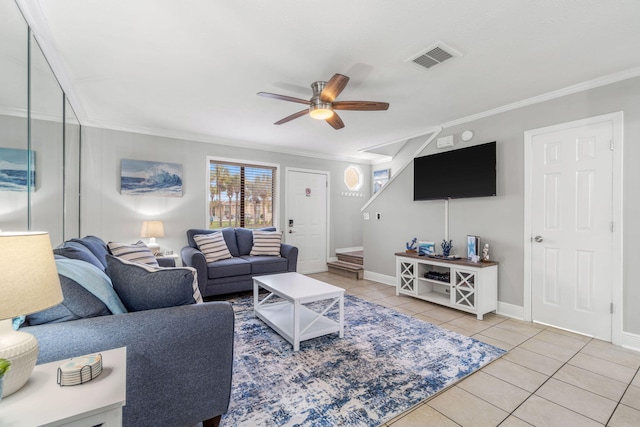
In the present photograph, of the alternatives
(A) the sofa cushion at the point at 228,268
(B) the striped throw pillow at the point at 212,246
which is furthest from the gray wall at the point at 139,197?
(A) the sofa cushion at the point at 228,268

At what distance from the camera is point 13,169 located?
66.7 inches

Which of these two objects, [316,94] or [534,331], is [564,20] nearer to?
[316,94]

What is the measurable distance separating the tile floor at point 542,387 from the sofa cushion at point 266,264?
7.96 feet

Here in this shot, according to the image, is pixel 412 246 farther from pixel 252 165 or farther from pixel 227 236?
pixel 252 165

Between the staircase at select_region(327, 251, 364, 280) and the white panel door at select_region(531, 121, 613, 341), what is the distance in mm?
2622

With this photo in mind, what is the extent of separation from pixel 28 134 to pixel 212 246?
Answer: 98.1 inches

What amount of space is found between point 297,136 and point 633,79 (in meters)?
3.74

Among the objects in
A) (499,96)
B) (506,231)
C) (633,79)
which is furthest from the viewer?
(506,231)

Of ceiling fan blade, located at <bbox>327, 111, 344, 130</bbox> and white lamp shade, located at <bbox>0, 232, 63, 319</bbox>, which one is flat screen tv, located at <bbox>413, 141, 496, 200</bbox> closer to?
ceiling fan blade, located at <bbox>327, 111, 344, 130</bbox>

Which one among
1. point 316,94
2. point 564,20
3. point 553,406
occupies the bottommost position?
point 553,406

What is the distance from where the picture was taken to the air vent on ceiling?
2189mm

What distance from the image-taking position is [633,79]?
254 cm

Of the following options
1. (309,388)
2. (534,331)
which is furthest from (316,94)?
(534,331)

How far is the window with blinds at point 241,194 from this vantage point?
4.82 metres
